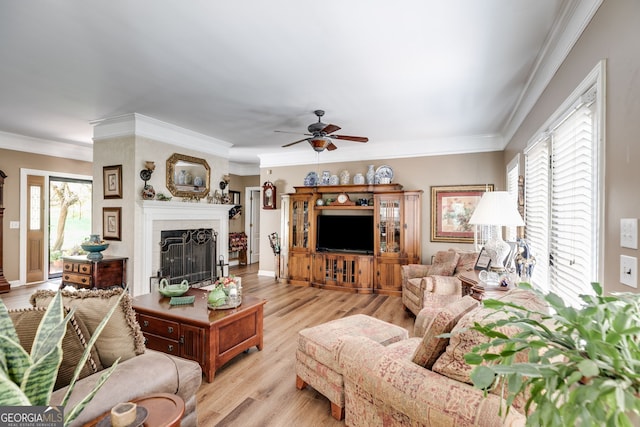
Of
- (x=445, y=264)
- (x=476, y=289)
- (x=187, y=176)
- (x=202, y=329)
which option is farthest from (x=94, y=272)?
(x=445, y=264)

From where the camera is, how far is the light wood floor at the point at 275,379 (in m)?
2.11

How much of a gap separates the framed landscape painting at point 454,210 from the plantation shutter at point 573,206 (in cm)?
285

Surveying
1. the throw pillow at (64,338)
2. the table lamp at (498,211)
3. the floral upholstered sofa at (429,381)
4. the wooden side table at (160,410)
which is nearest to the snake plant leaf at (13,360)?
the wooden side table at (160,410)

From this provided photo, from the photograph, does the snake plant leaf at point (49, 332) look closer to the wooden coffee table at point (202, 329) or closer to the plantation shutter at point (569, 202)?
the wooden coffee table at point (202, 329)

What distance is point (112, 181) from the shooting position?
4480 mm

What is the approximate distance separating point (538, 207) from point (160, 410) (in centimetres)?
328

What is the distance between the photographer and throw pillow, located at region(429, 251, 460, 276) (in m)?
4.27

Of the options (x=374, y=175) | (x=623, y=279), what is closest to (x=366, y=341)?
(x=623, y=279)

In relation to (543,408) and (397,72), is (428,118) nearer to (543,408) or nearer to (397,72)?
(397,72)

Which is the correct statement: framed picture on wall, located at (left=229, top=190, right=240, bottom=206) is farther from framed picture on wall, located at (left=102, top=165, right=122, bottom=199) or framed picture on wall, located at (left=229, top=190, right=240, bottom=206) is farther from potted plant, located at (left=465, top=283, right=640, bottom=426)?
potted plant, located at (left=465, top=283, right=640, bottom=426)

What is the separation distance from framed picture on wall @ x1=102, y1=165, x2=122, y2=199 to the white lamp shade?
14.8 ft

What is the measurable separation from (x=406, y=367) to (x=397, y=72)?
2499 millimetres

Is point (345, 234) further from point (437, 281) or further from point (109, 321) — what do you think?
point (109, 321)

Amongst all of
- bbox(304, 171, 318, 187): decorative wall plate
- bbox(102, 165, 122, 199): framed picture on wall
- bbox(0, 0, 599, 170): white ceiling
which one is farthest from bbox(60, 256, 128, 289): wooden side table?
bbox(304, 171, 318, 187): decorative wall plate
